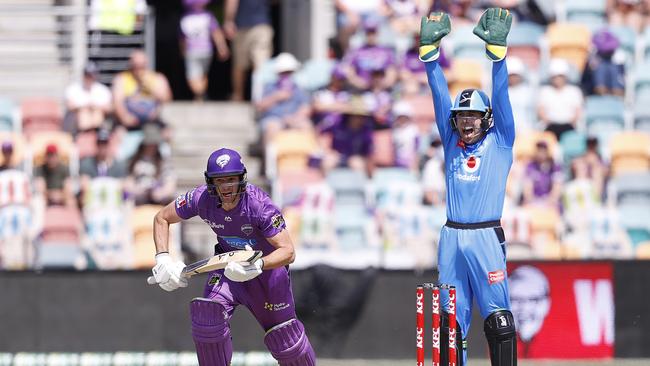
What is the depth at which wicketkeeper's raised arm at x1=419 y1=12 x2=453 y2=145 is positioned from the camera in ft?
28.0

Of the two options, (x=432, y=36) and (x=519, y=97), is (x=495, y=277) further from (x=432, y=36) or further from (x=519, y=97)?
(x=519, y=97)

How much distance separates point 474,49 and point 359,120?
219 cm

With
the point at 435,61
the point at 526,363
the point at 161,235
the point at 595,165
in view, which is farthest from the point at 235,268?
the point at 595,165

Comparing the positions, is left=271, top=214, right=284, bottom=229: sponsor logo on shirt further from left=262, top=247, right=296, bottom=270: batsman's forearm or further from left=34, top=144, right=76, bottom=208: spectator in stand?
left=34, top=144, right=76, bottom=208: spectator in stand

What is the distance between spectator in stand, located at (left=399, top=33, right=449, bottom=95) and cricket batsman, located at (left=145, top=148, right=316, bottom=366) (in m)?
6.38

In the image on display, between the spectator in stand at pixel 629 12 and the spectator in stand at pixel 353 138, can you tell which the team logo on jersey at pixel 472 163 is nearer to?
the spectator in stand at pixel 353 138

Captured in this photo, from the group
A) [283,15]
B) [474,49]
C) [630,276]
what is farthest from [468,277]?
[283,15]

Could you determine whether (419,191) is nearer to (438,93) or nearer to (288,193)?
(288,193)

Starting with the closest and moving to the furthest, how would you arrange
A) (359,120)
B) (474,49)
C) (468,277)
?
1. (468,277)
2. (359,120)
3. (474,49)

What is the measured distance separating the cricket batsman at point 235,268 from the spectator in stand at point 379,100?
5.57 metres

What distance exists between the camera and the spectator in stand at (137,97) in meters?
13.9

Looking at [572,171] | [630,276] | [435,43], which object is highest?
[435,43]

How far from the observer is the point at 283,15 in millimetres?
16391

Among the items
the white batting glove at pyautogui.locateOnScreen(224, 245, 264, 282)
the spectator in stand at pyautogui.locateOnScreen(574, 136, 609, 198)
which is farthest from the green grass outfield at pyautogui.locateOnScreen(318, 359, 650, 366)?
the white batting glove at pyautogui.locateOnScreen(224, 245, 264, 282)
